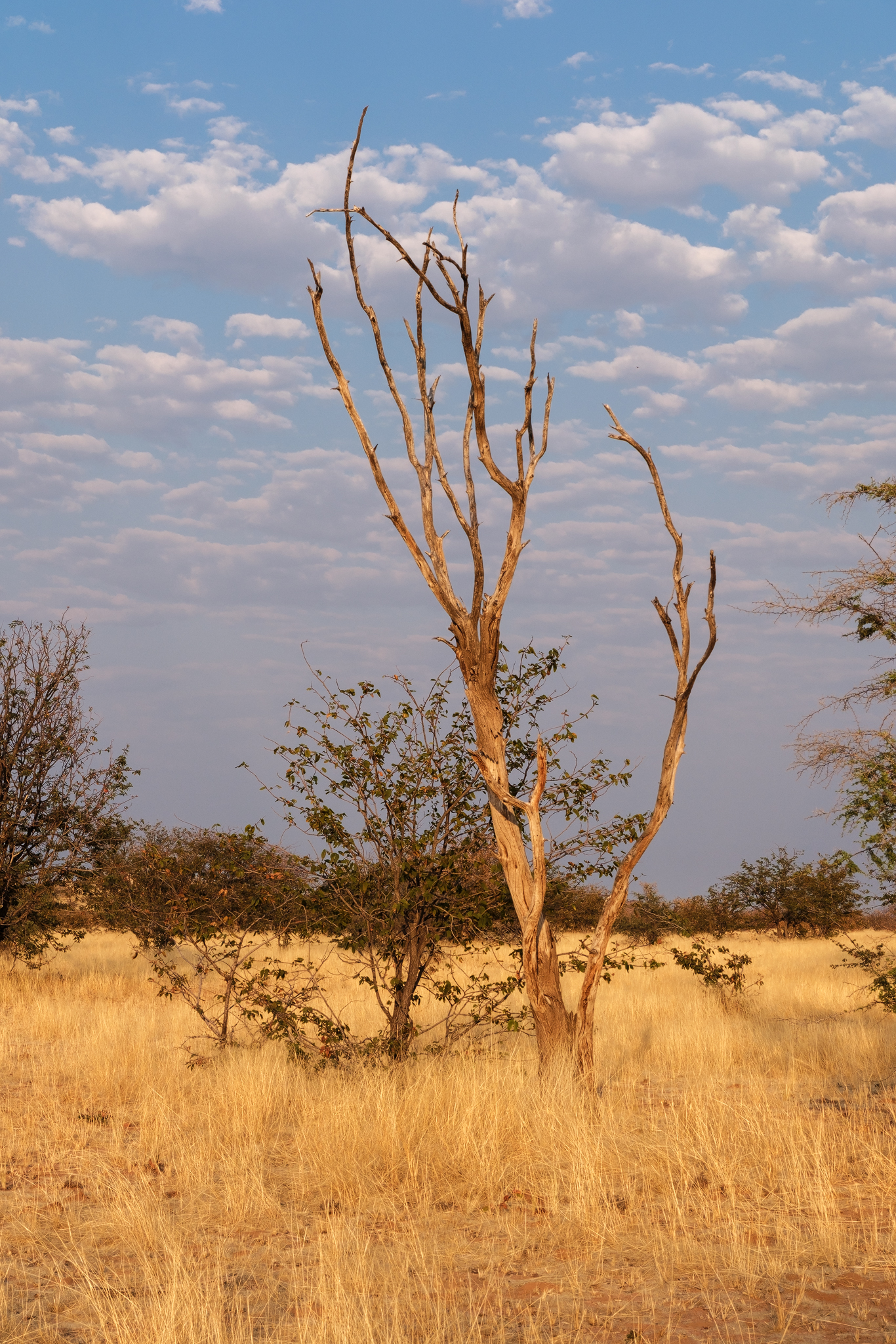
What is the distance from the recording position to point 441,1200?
609cm

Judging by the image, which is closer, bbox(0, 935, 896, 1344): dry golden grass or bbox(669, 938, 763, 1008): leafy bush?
bbox(0, 935, 896, 1344): dry golden grass

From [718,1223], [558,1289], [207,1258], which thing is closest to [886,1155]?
[718,1223]

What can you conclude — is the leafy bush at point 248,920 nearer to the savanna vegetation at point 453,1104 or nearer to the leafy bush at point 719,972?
the savanna vegetation at point 453,1104

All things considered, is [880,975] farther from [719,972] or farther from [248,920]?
[248,920]

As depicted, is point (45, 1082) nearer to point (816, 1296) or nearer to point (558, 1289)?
point (558, 1289)

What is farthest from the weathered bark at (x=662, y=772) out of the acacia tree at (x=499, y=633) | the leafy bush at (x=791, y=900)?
the leafy bush at (x=791, y=900)

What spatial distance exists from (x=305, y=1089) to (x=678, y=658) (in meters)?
5.12

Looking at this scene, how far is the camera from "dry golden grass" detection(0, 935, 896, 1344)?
4.34 m

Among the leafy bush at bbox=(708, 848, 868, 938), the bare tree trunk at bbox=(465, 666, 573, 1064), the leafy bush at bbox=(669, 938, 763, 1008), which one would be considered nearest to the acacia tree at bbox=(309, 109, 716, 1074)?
the bare tree trunk at bbox=(465, 666, 573, 1064)

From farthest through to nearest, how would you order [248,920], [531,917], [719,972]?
[719,972], [248,920], [531,917]

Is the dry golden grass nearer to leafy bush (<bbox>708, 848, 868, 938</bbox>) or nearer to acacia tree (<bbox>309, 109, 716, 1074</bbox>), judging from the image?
acacia tree (<bbox>309, 109, 716, 1074</bbox>)

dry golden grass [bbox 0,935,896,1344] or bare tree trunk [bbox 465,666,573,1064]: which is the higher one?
bare tree trunk [bbox 465,666,573,1064]

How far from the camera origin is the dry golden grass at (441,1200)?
4336mm

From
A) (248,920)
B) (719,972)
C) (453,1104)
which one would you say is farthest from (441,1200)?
(719,972)
